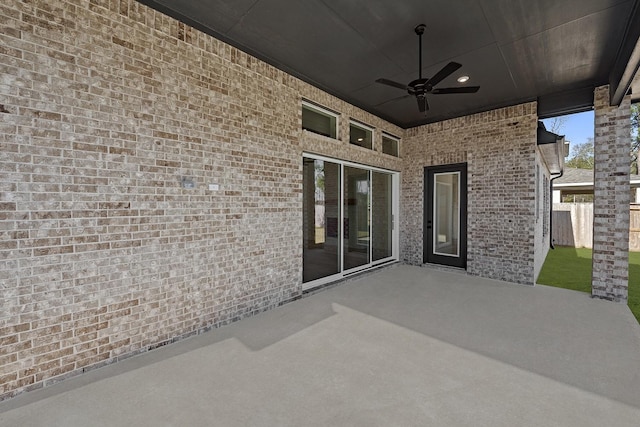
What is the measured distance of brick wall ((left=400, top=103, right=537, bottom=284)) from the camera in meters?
5.34

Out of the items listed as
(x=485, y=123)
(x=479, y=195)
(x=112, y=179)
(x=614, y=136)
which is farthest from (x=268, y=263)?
(x=614, y=136)

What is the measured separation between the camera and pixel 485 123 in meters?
5.82

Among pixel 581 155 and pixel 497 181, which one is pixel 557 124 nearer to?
pixel 497 181

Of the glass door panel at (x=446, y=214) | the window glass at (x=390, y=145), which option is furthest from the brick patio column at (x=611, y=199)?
the window glass at (x=390, y=145)

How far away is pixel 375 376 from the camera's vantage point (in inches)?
95.0

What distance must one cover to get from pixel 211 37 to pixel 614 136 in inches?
237

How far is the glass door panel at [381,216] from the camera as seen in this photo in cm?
635

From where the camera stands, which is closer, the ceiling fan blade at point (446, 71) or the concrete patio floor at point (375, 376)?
the concrete patio floor at point (375, 376)

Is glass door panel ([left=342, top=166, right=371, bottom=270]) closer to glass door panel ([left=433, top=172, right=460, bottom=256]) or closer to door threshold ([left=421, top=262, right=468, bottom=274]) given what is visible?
door threshold ([left=421, top=262, right=468, bottom=274])

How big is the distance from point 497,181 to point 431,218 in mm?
1596

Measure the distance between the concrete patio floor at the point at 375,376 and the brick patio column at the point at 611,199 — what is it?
0.71 meters

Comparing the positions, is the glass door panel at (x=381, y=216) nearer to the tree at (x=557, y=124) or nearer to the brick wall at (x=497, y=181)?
the brick wall at (x=497, y=181)

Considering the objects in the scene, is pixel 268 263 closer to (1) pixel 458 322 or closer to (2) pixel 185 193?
(2) pixel 185 193

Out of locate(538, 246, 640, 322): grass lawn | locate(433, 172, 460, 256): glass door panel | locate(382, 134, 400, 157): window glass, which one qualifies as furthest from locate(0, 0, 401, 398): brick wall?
locate(538, 246, 640, 322): grass lawn
